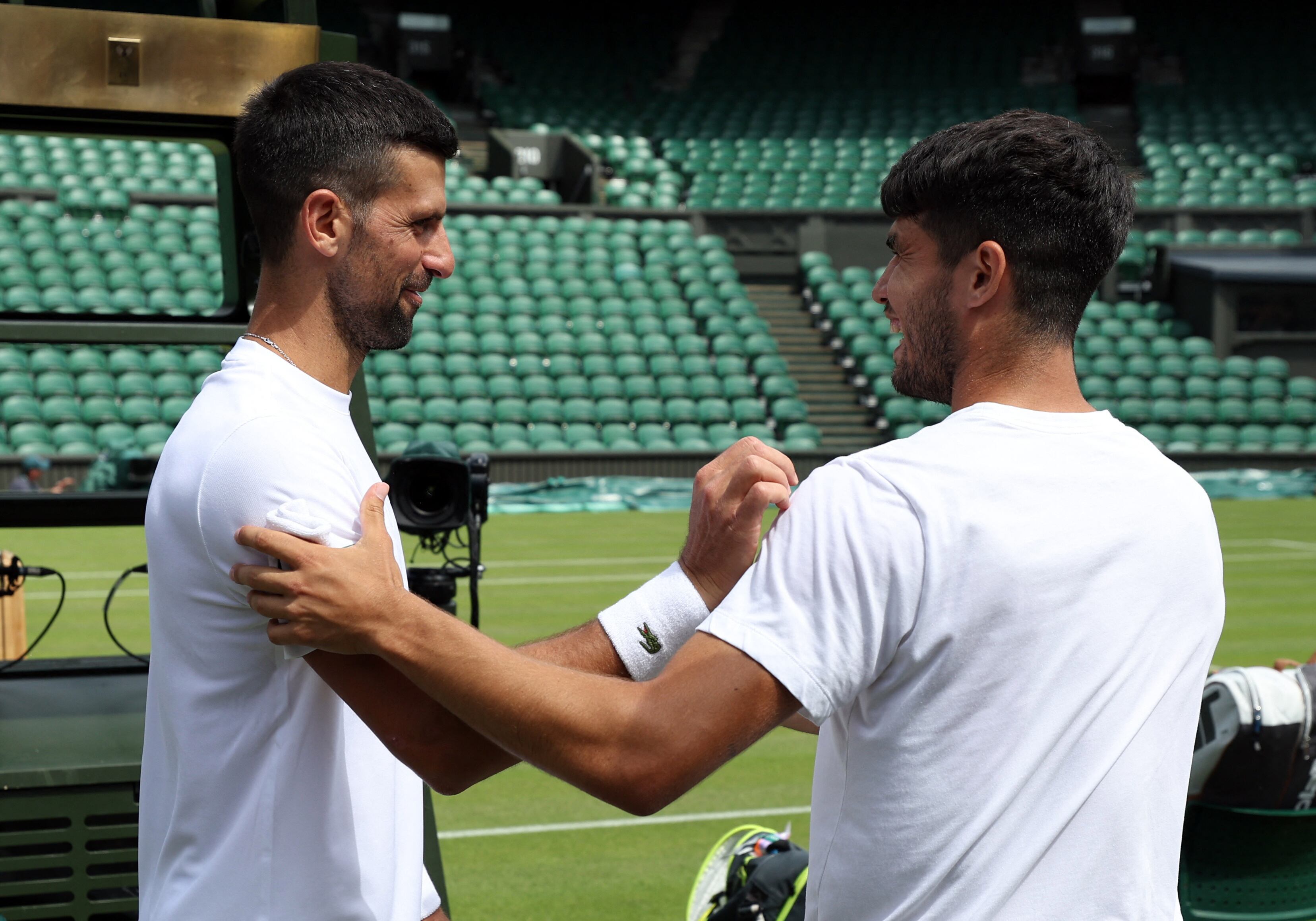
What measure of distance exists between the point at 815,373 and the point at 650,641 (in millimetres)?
19573

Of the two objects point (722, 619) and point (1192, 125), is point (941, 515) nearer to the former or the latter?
point (722, 619)

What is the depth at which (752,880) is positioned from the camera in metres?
3.15

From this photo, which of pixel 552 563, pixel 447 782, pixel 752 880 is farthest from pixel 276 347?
pixel 552 563

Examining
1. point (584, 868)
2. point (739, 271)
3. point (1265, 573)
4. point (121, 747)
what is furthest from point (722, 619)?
point (739, 271)

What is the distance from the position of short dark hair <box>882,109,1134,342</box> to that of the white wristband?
2.07 ft

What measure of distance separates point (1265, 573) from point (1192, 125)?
64.8ft

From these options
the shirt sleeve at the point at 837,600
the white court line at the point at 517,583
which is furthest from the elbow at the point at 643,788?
the white court line at the point at 517,583

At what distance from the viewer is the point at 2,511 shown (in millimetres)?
2842

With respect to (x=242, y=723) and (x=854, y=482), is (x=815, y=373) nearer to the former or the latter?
(x=242, y=723)

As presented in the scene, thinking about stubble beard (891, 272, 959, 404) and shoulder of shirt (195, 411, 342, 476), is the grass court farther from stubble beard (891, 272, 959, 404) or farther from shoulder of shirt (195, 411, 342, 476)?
stubble beard (891, 272, 959, 404)

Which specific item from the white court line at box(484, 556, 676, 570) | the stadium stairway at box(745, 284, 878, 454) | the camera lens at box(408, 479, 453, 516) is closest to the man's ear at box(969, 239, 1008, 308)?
the camera lens at box(408, 479, 453, 516)

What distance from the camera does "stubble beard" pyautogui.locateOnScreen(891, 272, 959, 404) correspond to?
5.25ft

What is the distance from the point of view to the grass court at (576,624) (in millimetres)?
4676

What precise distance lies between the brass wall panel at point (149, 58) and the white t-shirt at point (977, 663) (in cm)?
157
